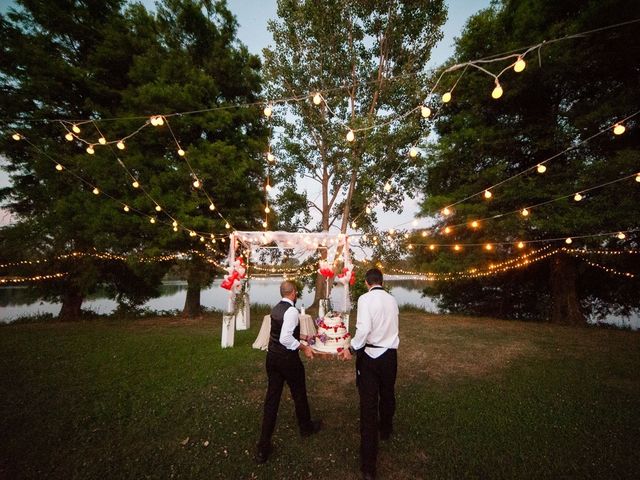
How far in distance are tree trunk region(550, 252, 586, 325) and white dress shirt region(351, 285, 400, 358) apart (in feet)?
38.5

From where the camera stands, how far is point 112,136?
1059cm

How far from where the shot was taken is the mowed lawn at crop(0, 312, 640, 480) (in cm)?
303

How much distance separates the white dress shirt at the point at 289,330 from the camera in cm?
316

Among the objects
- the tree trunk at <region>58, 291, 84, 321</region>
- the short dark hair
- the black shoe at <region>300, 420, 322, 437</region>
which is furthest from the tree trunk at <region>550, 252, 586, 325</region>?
the tree trunk at <region>58, 291, 84, 321</region>

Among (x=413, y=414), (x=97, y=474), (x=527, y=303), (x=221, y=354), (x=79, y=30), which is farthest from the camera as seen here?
(x=527, y=303)

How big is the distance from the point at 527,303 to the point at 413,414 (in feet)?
45.2

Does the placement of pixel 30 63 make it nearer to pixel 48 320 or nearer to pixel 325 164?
pixel 48 320

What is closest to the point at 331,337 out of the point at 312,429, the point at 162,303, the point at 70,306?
the point at 312,429

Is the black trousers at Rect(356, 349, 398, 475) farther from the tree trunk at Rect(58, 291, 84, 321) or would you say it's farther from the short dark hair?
the tree trunk at Rect(58, 291, 84, 321)

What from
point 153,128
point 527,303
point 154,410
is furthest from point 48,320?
point 527,303

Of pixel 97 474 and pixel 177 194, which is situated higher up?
pixel 177 194

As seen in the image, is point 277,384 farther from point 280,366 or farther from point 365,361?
point 365,361

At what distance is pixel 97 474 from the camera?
2.88m

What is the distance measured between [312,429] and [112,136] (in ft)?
39.0
